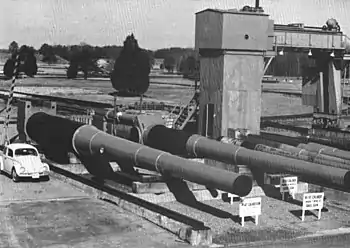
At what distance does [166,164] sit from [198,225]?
14.3ft

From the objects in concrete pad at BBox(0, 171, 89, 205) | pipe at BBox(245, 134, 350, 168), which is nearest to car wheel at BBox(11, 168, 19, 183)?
concrete pad at BBox(0, 171, 89, 205)

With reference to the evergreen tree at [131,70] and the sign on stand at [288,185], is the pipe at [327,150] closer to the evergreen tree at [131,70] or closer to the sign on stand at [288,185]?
the sign on stand at [288,185]

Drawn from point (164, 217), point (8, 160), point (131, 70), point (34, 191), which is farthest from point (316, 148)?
point (131, 70)

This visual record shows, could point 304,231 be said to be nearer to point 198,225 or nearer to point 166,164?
point 198,225

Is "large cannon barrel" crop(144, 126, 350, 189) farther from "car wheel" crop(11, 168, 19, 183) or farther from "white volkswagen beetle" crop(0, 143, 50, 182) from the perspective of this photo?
"car wheel" crop(11, 168, 19, 183)

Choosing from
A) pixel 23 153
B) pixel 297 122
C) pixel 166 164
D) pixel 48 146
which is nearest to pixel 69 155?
pixel 48 146

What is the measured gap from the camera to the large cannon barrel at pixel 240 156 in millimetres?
18156

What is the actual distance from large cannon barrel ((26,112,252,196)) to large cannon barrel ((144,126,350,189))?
2735 mm

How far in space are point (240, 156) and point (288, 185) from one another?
2019 mm

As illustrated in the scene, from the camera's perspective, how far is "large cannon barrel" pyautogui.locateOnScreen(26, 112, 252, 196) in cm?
1722

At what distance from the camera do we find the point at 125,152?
2192 cm

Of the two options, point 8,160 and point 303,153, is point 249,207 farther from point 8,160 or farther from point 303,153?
point 8,160

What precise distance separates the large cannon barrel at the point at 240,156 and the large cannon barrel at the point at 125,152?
2.74m

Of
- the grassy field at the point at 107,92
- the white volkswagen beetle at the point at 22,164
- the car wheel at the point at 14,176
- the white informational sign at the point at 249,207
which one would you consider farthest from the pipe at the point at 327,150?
the grassy field at the point at 107,92
